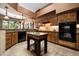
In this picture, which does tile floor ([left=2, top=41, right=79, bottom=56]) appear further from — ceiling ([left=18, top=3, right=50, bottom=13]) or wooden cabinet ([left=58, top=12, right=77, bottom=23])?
ceiling ([left=18, top=3, right=50, bottom=13])

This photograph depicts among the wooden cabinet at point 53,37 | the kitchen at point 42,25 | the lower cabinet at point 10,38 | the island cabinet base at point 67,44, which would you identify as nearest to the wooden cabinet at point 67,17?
the kitchen at point 42,25

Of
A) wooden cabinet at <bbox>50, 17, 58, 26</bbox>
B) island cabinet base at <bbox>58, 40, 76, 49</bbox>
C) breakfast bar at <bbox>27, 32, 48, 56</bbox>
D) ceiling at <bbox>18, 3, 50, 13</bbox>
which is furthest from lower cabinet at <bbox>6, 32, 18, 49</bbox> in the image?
island cabinet base at <bbox>58, 40, 76, 49</bbox>

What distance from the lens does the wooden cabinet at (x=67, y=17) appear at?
2.35 m

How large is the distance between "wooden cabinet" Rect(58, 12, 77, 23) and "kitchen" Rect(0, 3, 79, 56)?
17 millimetres

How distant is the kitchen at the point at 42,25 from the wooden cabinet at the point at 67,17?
0.02 metres

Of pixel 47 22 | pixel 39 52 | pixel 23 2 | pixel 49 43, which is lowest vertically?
pixel 39 52

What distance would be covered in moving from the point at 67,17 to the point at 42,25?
78 centimetres

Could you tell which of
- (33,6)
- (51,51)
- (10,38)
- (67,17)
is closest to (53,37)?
(51,51)

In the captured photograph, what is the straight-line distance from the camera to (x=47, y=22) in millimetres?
2217

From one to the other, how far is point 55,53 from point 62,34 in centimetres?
50

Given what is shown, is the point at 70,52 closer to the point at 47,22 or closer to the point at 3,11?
the point at 47,22

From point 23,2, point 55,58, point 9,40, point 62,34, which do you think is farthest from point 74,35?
point 9,40

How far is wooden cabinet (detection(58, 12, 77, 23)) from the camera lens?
235 cm

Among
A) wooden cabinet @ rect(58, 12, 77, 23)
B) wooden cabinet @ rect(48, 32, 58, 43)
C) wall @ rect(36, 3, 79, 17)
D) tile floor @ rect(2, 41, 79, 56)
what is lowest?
tile floor @ rect(2, 41, 79, 56)
